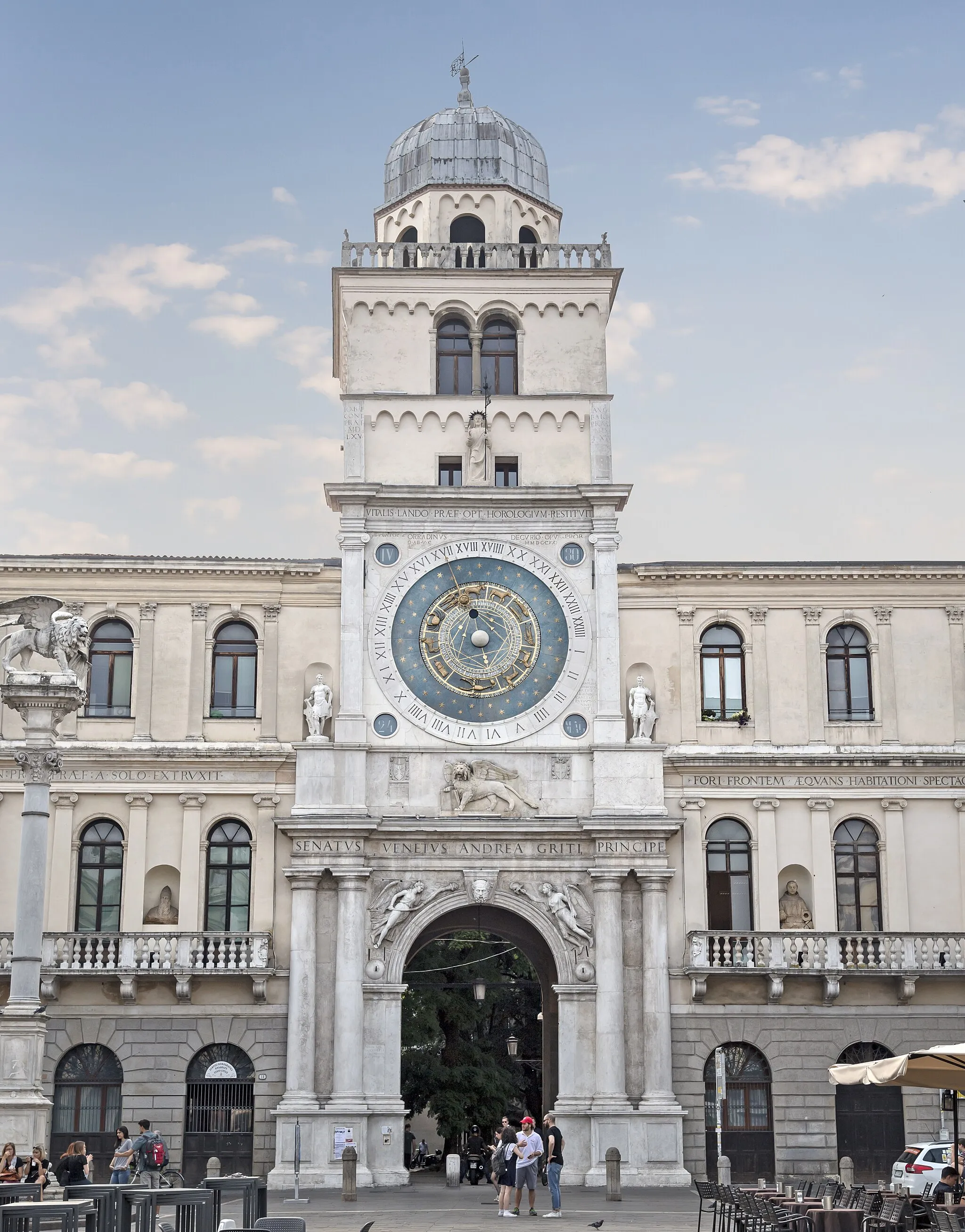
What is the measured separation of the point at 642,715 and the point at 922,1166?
12492mm

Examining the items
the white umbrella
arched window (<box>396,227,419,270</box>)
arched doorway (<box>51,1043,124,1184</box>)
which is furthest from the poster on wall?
arched window (<box>396,227,419,270</box>)

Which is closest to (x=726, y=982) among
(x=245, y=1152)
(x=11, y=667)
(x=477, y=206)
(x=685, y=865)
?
(x=685, y=865)

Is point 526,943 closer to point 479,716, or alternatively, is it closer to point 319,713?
point 479,716

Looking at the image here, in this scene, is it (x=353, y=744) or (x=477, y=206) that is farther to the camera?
(x=477, y=206)

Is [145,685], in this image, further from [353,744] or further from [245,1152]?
[245,1152]

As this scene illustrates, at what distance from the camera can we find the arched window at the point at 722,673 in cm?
4378

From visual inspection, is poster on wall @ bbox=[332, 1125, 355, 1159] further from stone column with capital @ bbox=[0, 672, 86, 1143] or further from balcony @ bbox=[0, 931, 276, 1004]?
stone column with capital @ bbox=[0, 672, 86, 1143]

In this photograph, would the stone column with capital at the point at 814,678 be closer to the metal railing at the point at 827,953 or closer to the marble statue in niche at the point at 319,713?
the metal railing at the point at 827,953

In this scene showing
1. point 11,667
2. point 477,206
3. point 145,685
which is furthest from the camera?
point 477,206

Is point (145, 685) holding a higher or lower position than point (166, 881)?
higher

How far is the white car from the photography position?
35000 mm

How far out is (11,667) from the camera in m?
32.4

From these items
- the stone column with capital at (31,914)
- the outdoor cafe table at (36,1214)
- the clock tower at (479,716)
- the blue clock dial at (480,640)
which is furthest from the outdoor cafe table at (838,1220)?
the blue clock dial at (480,640)

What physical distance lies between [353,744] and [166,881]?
5.82 m
